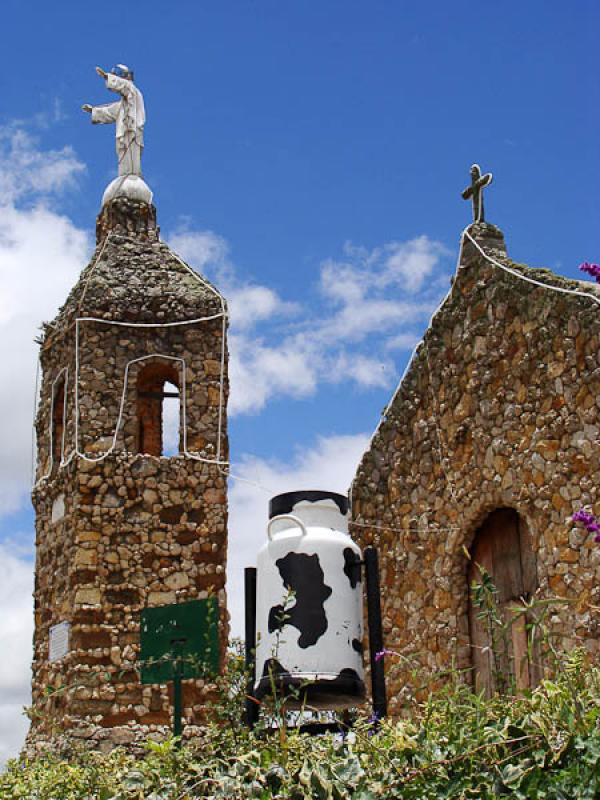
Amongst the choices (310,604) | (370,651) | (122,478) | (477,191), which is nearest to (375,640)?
(370,651)

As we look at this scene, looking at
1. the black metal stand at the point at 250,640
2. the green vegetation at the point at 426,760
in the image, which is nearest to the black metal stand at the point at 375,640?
the black metal stand at the point at 250,640

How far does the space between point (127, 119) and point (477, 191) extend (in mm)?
7661

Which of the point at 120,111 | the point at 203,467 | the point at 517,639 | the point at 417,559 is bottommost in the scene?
the point at 517,639

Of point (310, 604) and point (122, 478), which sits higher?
point (122, 478)

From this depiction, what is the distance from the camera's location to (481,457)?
31.8 ft

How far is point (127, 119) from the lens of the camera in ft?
55.3

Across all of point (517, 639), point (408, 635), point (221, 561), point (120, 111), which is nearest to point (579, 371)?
point (517, 639)

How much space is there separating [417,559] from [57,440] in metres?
6.89

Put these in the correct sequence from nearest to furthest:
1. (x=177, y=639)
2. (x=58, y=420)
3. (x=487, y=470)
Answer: (x=177, y=639)
(x=487, y=470)
(x=58, y=420)

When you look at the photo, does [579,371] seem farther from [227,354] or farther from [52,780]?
[227,354]

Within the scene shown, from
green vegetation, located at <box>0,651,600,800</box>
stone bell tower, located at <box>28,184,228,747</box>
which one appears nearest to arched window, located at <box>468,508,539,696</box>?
green vegetation, located at <box>0,651,600,800</box>

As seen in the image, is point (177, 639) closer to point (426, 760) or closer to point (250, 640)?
point (250, 640)

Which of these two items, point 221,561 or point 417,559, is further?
point 221,561

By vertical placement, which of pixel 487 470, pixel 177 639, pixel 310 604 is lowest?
pixel 177 639
